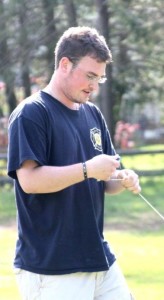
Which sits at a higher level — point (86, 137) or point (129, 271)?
point (86, 137)

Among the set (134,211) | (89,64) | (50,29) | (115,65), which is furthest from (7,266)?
(115,65)

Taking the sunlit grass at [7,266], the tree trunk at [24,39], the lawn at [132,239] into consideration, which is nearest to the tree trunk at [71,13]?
the tree trunk at [24,39]

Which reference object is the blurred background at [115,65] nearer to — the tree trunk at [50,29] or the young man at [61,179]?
the tree trunk at [50,29]

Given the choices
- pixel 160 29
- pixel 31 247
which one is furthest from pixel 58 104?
pixel 160 29

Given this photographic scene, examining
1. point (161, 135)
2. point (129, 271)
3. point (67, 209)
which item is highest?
point (67, 209)

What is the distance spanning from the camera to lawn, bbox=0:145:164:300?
23.2 ft

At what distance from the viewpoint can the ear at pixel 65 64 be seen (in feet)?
12.2

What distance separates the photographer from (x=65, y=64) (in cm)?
372

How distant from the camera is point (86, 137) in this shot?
3830 millimetres

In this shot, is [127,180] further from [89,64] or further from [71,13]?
[71,13]

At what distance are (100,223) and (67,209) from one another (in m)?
0.27

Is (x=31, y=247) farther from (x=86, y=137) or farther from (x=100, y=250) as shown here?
(x=86, y=137)

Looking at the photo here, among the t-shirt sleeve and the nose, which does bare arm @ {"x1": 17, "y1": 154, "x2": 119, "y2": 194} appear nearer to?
the t-shirt sleeve

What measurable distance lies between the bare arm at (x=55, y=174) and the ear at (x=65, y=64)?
1.42 ft
